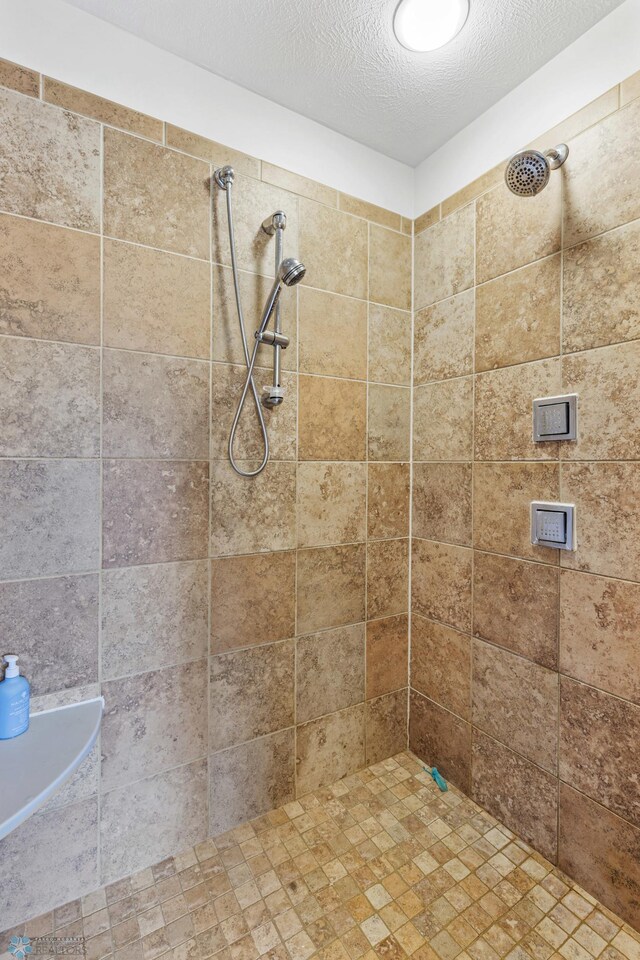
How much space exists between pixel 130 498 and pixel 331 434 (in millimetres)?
698

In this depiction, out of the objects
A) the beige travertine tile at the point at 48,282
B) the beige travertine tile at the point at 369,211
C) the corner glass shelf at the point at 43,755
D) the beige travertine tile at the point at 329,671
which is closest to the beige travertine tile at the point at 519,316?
the beige travertine tile at the point at 369,211

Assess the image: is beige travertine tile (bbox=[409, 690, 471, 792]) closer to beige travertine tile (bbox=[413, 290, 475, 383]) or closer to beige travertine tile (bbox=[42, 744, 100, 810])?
beige travertine tile (bbox=[42, 744, 100, 810])

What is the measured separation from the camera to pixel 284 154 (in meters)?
1.48

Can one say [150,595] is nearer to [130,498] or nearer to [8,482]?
[130,498]

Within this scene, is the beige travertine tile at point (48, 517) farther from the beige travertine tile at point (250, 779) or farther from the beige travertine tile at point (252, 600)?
the beige travertine tile at point (250, 779)

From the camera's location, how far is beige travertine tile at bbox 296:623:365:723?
155 centimetres

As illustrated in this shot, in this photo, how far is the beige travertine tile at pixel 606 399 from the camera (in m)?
1.11

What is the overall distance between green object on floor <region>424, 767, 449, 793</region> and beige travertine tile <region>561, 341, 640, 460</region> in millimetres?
1253

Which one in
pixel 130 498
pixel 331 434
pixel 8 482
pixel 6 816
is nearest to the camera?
pixel 6 816

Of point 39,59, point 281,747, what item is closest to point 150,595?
point 281,747

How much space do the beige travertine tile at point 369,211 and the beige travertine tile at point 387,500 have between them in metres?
0.93

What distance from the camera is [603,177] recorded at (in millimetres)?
1168

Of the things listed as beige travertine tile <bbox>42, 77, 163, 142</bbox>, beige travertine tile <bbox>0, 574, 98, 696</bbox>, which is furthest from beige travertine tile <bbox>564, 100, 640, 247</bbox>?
beige travertine tile <bbox>0, 574, 98, 696</bbox>

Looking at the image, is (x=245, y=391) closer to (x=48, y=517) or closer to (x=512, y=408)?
(x=48, y=517)
